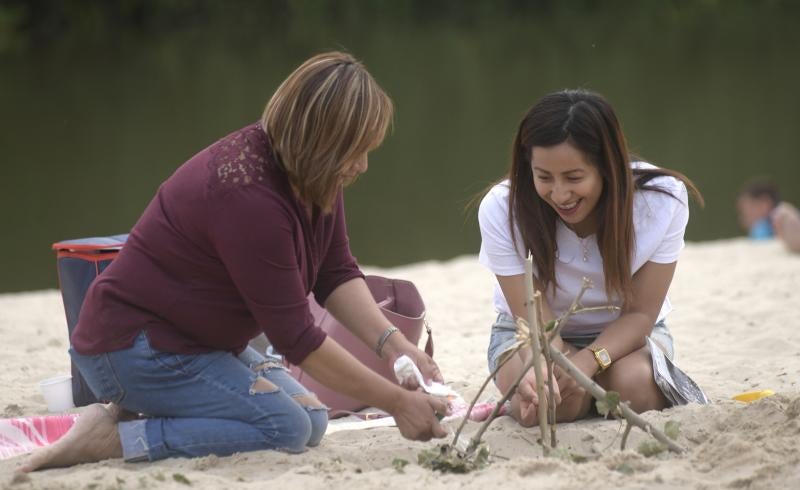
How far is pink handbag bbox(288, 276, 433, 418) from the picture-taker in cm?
374

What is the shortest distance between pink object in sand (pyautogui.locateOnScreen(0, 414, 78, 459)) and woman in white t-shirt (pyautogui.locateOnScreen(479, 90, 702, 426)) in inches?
54.8

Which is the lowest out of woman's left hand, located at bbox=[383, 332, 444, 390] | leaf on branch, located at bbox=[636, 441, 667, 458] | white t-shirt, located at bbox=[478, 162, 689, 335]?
leaf on branch, located at bbox=[636, 441, 667, 458]

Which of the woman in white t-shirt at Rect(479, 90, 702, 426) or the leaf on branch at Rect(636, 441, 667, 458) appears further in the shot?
the woman in white t-shirt at Rect(479, 90, 702, 426)

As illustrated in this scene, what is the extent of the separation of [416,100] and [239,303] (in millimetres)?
14108

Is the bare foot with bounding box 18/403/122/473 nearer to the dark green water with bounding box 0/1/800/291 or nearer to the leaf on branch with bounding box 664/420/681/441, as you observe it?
the leaf on branch with bounding box 664/420/681/441

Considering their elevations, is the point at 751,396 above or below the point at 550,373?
below

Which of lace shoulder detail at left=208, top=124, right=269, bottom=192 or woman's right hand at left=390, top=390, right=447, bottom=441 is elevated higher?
lace shoulder detail at left=208, top=124, right=269, bottom=192

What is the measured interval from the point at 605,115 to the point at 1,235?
920cm

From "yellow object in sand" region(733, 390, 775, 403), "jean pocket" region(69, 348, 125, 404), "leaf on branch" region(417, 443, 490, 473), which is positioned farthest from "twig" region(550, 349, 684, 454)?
"jean pocket" region(69, 348, 125, 404)

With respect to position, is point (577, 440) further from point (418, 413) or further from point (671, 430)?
point (418, 413)

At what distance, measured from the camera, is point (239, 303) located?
3.03m

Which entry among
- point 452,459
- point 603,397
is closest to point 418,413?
point 452,459

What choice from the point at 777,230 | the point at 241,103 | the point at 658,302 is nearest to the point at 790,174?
the point at 777,230

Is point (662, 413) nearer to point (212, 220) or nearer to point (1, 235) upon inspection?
point (212, 220)
